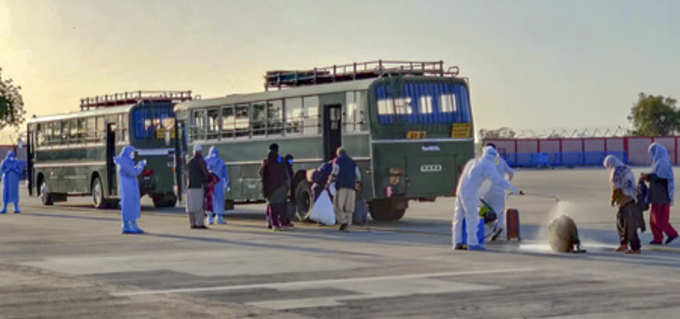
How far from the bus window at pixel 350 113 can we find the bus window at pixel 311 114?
97 cm

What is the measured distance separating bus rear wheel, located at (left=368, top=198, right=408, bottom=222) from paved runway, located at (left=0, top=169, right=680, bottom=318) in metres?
2.71

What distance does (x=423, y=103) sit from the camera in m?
24.3

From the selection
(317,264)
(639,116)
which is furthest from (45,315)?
(639,116)

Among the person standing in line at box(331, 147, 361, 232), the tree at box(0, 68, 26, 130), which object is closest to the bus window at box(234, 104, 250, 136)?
the person standing in line at box(331, 147, 361, 232)

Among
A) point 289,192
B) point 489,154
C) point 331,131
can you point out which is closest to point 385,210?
point 289,192

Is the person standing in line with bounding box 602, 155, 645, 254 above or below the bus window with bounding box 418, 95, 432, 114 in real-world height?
below

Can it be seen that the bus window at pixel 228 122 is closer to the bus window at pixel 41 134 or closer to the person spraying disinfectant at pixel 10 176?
the person spraying disinfectant at pixel 10 176

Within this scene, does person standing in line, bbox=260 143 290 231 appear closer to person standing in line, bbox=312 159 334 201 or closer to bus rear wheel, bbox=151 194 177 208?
person standing in line, bbox=312 159 334 201

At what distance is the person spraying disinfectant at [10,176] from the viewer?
32.2 m

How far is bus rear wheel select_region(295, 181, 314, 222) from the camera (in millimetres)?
25419

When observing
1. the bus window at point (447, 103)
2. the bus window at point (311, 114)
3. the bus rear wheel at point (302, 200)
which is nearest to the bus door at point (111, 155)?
the bus rear wheel at point (302, 200)

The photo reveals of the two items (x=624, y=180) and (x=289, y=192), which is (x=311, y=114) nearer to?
(x=289, y=192)

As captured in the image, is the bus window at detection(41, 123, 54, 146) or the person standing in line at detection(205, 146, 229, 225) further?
the bus window at detection(41, 123, 54, 146)

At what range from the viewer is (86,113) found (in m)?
36.7
